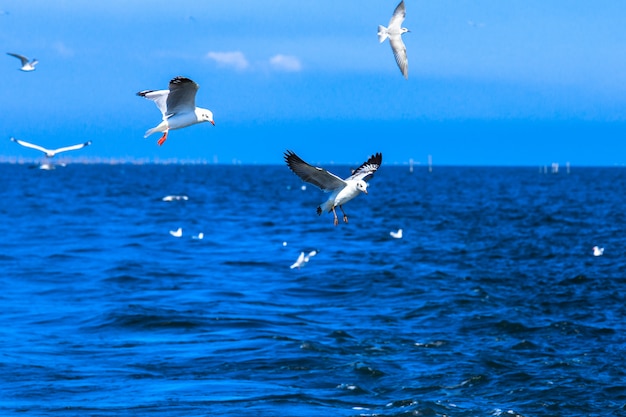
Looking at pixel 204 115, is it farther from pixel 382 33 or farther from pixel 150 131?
pixel 382 33

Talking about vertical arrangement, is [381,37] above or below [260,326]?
above

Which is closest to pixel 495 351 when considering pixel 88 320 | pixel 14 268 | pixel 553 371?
pixel 553 371

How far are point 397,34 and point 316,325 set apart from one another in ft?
24.7

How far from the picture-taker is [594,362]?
18.2m

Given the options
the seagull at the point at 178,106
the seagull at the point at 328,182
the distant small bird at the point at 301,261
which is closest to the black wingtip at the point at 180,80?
the seagull at the point at 178,106

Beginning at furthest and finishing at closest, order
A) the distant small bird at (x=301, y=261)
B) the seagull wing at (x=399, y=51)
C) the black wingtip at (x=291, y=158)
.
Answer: the distant small bird at (x=301, y=261) → the seagull wing at (x=399, y=51) → the black wingtip at (x=291, y=158)

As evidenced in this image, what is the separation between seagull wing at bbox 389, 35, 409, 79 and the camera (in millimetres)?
17359

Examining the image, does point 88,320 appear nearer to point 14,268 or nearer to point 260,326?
point 260,326

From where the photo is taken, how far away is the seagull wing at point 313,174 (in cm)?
1202

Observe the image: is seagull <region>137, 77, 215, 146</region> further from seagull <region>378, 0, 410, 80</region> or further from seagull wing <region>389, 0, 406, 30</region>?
seagull wing <region>389, 0, 406, 30</region>

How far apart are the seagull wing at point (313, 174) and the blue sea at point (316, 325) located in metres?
4.30

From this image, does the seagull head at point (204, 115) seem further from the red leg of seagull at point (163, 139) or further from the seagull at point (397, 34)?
the seagull at point (397, 34)

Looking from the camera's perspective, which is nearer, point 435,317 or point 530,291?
point 435,317

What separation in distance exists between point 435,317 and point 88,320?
8687mm
